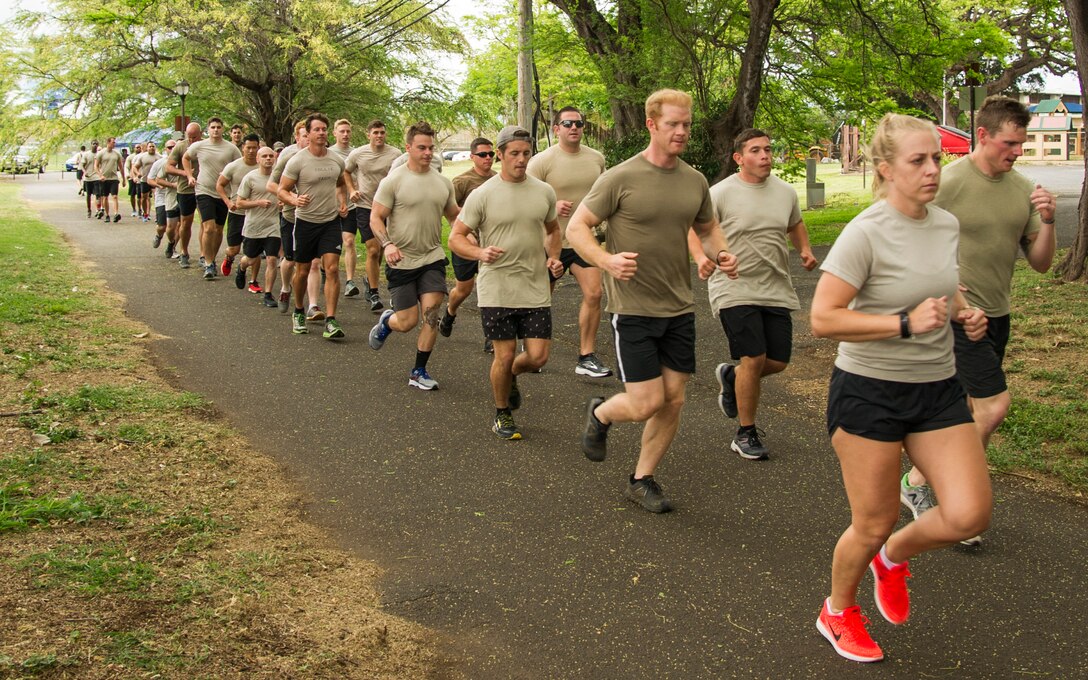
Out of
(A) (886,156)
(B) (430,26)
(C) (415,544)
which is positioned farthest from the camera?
(B) (430,26)

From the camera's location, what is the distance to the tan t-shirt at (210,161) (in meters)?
15.5

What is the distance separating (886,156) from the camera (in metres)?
Answer: 4.03

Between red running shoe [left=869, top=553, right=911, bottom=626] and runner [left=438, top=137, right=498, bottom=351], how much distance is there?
5927mm

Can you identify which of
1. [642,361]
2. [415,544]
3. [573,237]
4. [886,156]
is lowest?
[415,544]

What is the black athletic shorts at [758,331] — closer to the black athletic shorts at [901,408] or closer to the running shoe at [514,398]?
the running shoe at [514,398]

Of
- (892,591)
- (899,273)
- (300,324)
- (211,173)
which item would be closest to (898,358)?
(899,273)

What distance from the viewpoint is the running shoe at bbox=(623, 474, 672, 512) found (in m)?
5.92

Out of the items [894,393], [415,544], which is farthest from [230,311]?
[894,393]

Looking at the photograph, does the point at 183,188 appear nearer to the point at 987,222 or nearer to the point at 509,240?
the point at 509,240

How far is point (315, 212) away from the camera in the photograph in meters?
11.4

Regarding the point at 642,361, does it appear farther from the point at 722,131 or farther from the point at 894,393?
the point at 722,131

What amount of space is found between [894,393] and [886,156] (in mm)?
862

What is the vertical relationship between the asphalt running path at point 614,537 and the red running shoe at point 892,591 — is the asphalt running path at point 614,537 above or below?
below

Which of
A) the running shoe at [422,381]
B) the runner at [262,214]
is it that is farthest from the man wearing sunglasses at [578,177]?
the runner at [262,214]
